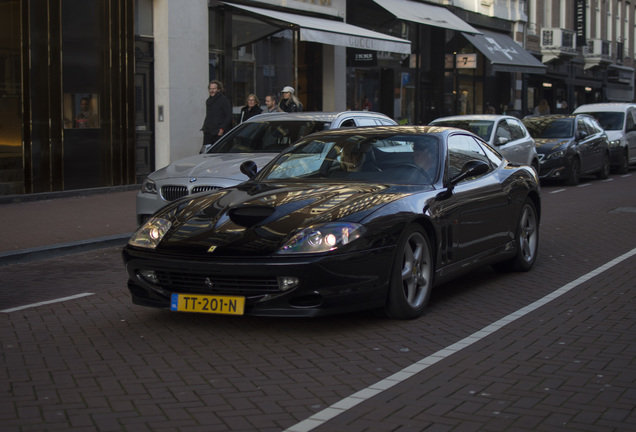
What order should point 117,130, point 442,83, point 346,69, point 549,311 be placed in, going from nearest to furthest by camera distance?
point 549,311, point 117,130, point 346,69, point 442,83

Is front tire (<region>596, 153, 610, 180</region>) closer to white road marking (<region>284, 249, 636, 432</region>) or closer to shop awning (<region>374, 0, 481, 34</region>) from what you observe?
shop awning (<region>374, 0, 481, 34</region>)

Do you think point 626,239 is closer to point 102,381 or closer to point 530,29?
point 102,381

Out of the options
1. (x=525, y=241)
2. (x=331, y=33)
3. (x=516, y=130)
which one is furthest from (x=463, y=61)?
(x=525, y=241)

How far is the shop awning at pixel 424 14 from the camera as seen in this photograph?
88.3 feet

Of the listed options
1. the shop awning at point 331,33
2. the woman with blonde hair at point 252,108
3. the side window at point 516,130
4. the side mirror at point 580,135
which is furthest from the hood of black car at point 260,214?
the side mirror at point 580,135

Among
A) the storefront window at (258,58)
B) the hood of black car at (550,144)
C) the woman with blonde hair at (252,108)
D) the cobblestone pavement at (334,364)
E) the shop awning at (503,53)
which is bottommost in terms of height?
the cobblestone pavement at (334,364)

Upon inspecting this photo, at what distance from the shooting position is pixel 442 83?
33375 millimetres

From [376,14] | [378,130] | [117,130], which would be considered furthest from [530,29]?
[378,130]

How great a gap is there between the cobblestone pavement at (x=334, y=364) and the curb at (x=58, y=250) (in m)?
1.79

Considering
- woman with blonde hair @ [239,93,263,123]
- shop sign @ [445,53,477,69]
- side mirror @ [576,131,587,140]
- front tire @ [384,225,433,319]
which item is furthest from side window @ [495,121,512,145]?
shop sign @ [445,53,477,69]

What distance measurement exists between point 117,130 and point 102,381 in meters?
13.7

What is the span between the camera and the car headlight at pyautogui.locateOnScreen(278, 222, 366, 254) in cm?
616

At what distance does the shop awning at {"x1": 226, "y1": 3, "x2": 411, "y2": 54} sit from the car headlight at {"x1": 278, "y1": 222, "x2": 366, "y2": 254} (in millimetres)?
14028

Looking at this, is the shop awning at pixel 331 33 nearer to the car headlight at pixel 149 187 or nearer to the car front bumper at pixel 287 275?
the car headlight at pixel 149 187
